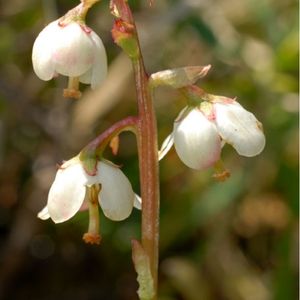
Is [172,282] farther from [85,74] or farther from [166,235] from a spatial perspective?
[85,74]

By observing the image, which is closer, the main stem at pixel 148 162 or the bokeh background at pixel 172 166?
the main stem at pixel 148 162

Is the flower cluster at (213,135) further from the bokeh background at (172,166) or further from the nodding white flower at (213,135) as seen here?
the bokeh background at (172,166)

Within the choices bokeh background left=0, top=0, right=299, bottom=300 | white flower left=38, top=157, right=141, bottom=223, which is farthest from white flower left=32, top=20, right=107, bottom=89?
bokeh background left=0, top=0, right=299, bottom=300

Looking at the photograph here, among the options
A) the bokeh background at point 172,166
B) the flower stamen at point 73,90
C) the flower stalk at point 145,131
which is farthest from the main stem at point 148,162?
the bokeh background at point 172,166

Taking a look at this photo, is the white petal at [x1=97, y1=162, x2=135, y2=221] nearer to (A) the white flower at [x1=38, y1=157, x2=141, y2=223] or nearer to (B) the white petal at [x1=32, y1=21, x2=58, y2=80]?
(A) the white flower at [x1=38, y1=157, x2=141, y2=223]

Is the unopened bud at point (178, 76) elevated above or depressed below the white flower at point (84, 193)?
above

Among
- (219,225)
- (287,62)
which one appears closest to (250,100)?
(287,62)
